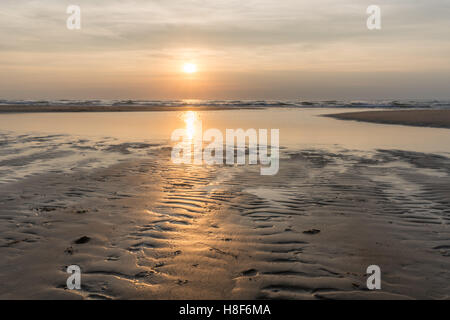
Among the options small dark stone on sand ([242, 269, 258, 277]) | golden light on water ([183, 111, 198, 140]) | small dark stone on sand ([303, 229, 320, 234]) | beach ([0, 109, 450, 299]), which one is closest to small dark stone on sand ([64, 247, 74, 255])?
beach ([0, 109, 450, 299])

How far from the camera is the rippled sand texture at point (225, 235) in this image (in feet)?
13.3

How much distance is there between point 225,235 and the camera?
551cm

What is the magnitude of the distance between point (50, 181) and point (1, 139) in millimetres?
10244

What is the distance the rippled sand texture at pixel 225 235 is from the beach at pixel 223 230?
2 centimetres

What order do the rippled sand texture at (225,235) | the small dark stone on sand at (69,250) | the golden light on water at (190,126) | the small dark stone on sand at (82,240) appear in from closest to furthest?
the rippled sand texture at (225,235) → the small dark stone on sand at (69,250) → the small dark stone on sand at (82,240) → the golden light on water at (190,126)

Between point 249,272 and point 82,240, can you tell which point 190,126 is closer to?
point 82,240

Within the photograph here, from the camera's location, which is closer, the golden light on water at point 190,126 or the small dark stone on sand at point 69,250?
the small dark stone on sand at point 69,250

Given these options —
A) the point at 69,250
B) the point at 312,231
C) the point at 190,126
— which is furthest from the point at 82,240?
the point at 190,126

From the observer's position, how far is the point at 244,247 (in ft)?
16.6

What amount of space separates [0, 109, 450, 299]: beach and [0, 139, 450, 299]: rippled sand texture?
2cm

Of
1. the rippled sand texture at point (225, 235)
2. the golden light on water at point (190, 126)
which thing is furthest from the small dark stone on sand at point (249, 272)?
the golden light on water at point (190, 126)

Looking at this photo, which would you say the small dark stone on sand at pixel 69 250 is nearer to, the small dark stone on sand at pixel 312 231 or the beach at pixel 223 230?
the beach at pixel 223 230

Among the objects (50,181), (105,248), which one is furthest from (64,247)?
(50,181)

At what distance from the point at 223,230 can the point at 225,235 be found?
209 millimetres
